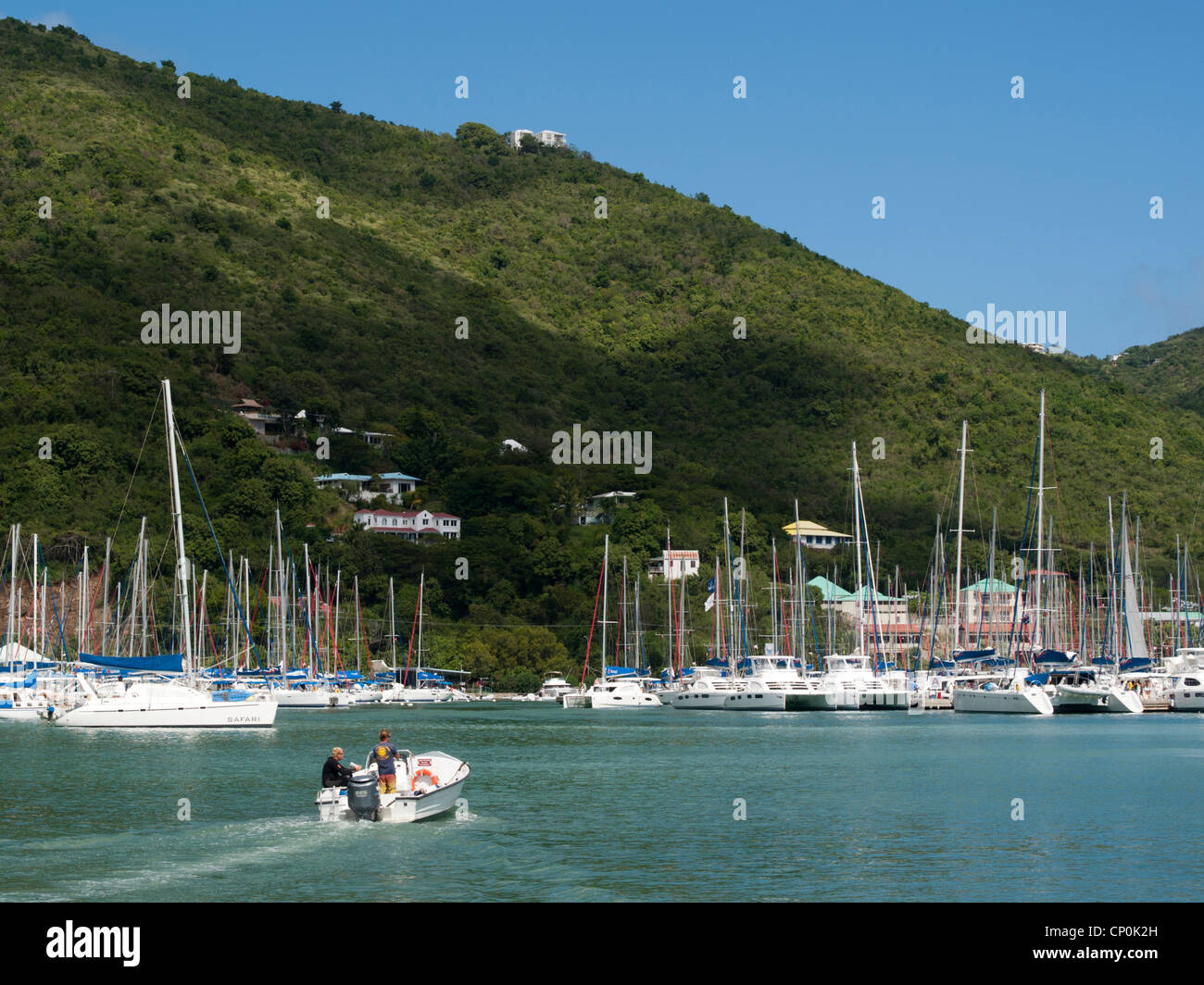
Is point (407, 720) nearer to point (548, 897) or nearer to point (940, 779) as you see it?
point (940, 779)

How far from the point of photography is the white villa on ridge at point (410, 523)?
154 meters

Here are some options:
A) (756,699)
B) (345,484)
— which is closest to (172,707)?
(756,699)

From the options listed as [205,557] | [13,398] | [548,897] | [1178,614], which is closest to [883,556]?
[1178,614]

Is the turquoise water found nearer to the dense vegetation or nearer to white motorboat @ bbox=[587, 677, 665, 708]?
white motorboat @ bbox=[587, 677, 665, 708]

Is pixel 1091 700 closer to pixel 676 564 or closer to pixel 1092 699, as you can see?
pixel 1092 699

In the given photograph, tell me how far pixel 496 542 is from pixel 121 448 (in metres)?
38.1

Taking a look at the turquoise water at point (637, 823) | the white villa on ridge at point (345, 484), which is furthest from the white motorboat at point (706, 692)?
the white villa on ridge at point (345, 484)

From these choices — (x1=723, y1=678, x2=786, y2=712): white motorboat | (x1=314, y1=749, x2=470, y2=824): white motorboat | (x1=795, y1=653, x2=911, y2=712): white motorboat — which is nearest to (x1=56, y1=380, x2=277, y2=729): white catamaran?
(x1=314, y1=749, x2=470, y2=824): white motorboat

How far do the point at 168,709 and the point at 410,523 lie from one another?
315ft

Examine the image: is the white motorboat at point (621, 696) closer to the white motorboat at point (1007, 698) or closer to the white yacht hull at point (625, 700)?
the white yacht hull at point (625, 700)

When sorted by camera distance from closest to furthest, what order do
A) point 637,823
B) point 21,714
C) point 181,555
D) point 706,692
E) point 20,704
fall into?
point 637,823
point 181,555
point 21,714
point 20,704
point 706,692

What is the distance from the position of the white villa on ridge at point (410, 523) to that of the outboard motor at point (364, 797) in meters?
123

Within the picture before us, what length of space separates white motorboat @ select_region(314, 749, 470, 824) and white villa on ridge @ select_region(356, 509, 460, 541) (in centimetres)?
12088

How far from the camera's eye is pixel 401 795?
31.7 meters
